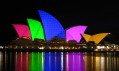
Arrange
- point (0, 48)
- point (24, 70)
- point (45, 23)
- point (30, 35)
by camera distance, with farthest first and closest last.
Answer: point (0, 48), point (30, 35), point (45, 23), point (24, 70)

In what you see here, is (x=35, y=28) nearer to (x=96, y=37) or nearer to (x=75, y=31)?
(x=75, y=31)

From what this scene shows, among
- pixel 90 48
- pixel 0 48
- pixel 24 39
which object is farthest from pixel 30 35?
pixel 90 48

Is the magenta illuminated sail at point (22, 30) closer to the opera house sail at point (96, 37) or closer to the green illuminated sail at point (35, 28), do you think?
the green illuminated sail at point (35, 28)

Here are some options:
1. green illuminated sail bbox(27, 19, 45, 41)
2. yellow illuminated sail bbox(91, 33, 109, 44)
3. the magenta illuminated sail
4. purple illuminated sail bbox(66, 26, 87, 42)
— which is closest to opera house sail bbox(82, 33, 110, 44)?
yellow illuminated sail bbox(91, 33, 109, 44)

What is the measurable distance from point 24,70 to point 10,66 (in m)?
2.50

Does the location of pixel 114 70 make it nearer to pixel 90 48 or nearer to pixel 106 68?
pixel 106 68

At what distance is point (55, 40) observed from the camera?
168ft

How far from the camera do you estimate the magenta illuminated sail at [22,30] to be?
50625mm

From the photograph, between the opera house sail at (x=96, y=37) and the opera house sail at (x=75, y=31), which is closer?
the opera house sail at (x=75, y=31)

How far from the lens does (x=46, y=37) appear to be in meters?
50.0

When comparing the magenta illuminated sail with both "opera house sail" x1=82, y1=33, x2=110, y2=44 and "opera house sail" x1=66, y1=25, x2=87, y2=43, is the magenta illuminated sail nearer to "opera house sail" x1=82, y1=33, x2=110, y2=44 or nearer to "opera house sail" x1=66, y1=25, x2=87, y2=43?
"opera house sail" x1=66, y1=25, x2=87, y2=43

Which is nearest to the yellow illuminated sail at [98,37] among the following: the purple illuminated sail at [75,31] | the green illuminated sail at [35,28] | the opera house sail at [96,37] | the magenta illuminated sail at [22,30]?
the opera house sail at [96,37]

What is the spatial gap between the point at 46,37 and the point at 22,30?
11.9 ft

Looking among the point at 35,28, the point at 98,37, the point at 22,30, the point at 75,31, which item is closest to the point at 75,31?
the point at 75,31
